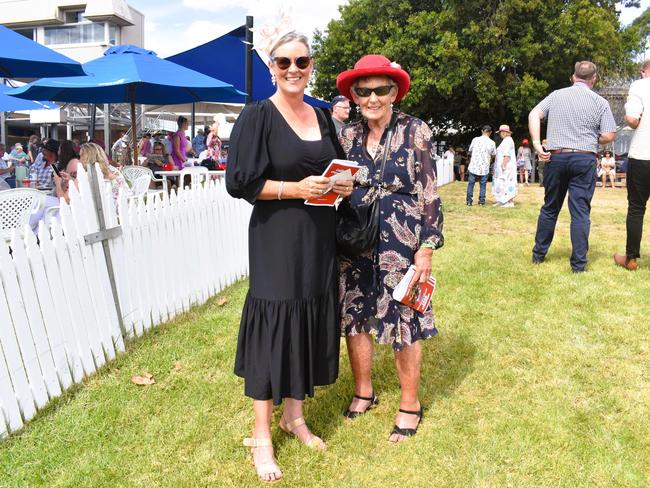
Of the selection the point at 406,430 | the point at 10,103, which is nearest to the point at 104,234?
the point at 406,430

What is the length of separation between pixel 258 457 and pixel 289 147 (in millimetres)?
1497

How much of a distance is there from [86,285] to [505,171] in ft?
33.3

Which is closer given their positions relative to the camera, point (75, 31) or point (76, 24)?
point (76, 24)

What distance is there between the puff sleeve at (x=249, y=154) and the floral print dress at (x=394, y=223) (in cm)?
58

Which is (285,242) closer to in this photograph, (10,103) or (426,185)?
(426,185)

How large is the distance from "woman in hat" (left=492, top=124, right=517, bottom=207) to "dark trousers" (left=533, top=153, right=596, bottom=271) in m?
6.07

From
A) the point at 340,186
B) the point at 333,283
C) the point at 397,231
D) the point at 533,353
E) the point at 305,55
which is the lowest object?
the point at 533,353

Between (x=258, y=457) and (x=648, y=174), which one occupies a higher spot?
(x=648, y=174)

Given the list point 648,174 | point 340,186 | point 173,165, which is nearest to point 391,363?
point 340,186

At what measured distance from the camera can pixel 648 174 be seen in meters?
5.37

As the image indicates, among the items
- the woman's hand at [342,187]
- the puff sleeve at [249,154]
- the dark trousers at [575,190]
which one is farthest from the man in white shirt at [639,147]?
the puff sleeve at [249,154]

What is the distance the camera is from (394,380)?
133 inches

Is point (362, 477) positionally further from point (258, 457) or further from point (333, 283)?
point (333, 283)

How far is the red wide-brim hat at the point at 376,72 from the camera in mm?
2521
